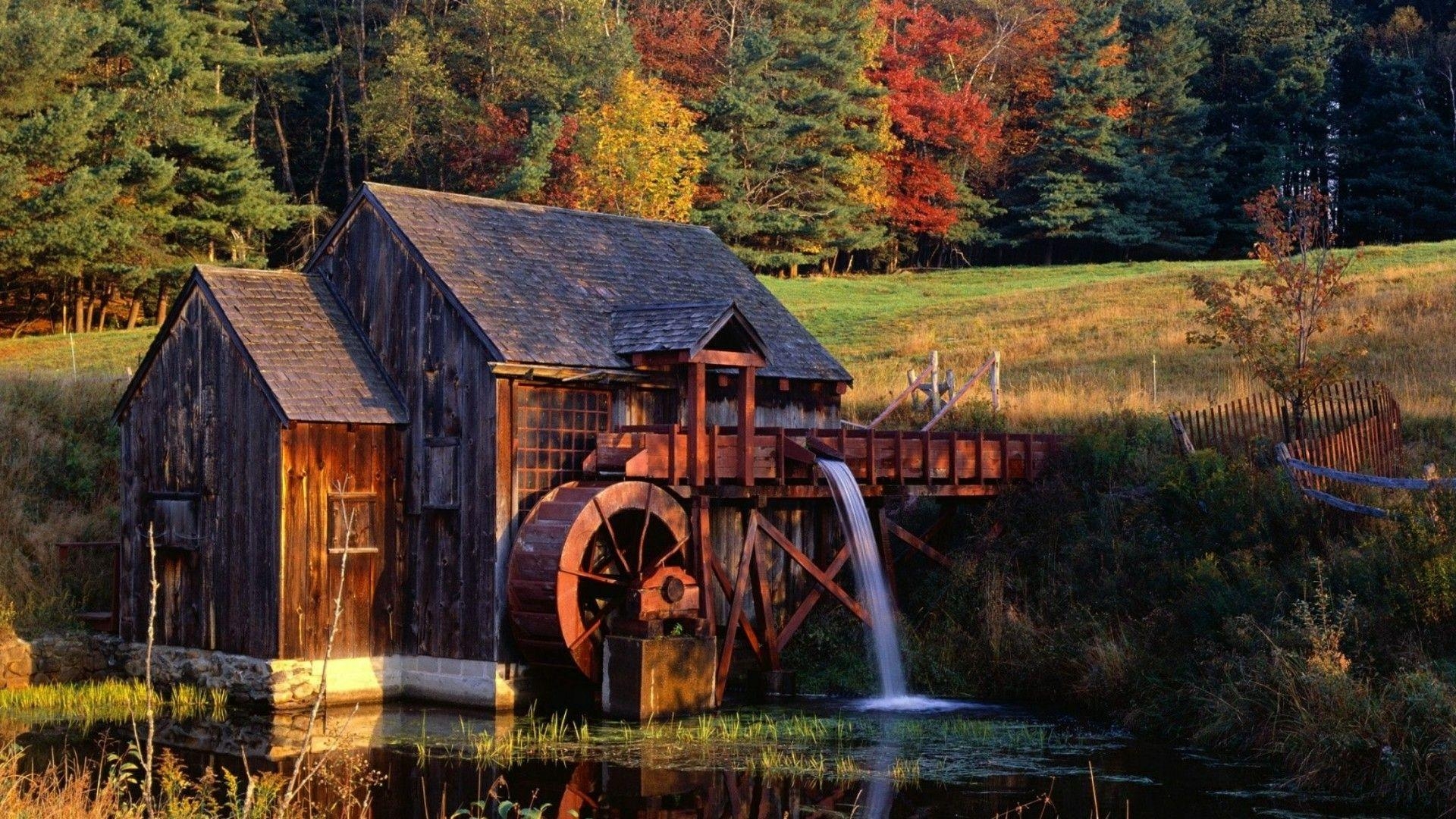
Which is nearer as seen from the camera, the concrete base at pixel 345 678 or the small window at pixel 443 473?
the concrete base at pixel 345 678

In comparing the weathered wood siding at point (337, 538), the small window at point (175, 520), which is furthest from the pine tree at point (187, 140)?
the weathered wood siding at point (337, 538)

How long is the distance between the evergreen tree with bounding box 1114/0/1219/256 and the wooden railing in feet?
130

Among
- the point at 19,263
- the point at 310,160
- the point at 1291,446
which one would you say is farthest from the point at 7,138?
the point at 1291,446

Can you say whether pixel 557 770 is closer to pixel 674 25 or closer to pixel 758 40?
pixel 758 40

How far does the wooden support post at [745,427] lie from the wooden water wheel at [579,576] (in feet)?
3.30

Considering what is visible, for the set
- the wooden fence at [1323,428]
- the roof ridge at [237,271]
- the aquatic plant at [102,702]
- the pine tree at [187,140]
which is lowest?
the aquatic plant at [102,702]

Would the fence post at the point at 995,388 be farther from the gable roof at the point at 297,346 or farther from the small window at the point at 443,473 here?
the gable roof at the point at 297,346

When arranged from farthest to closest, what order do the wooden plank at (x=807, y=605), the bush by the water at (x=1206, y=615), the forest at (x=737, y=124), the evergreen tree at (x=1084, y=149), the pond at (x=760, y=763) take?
1. the evergreen tree at (x=1084, y=149)
2. the forest at (x=737, y=124)
3. the wooden plank at (x=807, y=605)
4. the bush by the water at (x=1206, y=615)
5. the pond at (x=760, y=763)

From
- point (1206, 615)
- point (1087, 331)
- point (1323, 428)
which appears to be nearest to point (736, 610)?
point (1206, 615)

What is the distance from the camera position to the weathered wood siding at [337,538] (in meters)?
19.9

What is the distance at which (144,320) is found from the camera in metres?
49.2

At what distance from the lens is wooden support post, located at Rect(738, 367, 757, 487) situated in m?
20.5

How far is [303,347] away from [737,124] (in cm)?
3630

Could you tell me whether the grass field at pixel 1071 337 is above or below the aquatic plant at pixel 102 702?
above
